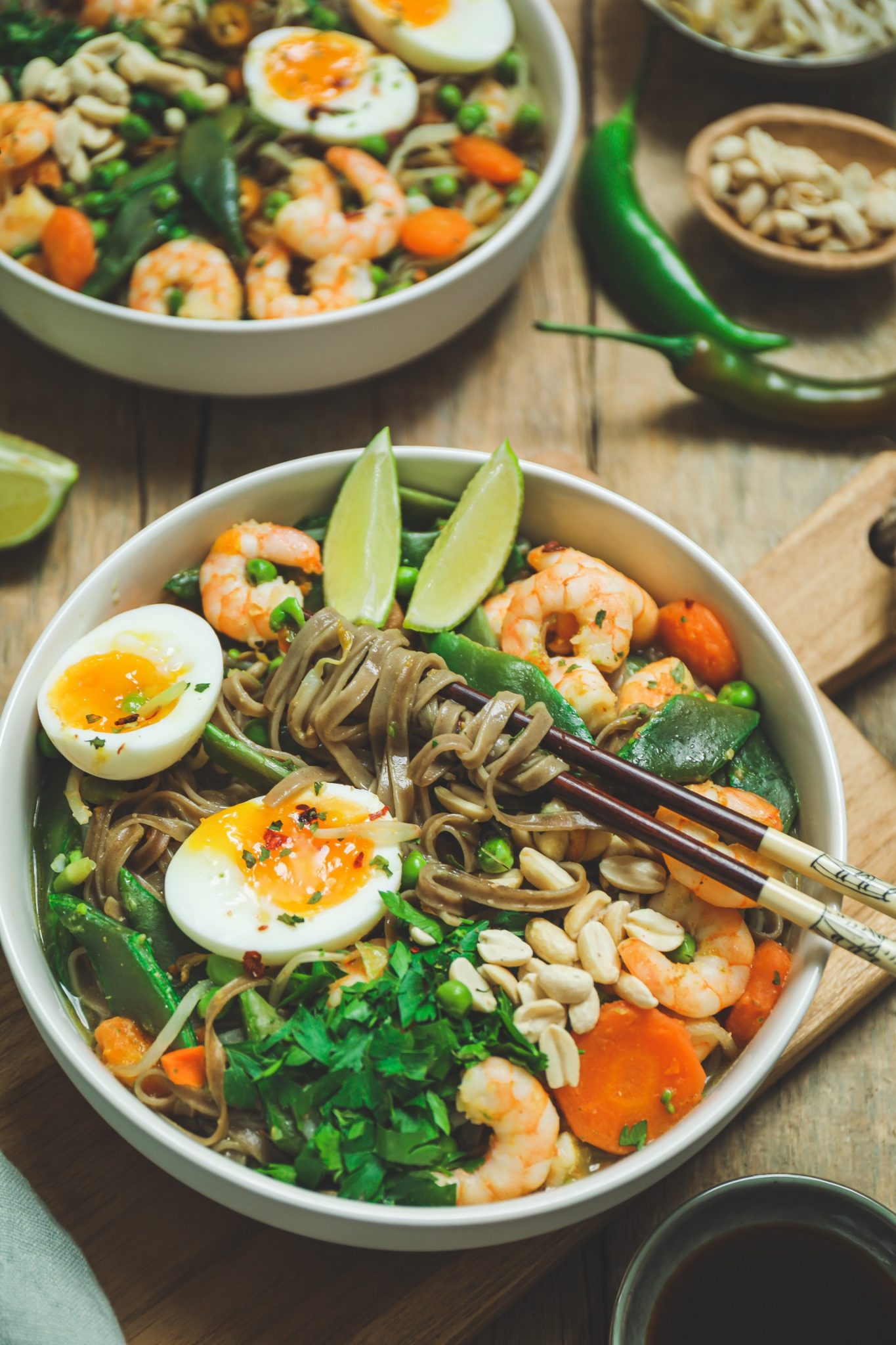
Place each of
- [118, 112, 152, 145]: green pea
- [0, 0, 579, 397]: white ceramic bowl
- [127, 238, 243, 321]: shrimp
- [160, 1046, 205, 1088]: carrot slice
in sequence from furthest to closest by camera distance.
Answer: [118, 112, 152, 145]: green pea < [127, 238, 243, 321]: shrimp < [0, 0, 579, 397]: white ceramic bowl < [160, 1046, 205, 1088]: carrot slice

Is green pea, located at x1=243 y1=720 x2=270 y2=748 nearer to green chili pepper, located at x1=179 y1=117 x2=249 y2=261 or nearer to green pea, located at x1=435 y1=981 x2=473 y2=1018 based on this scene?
green pea, located at x1=435 y1=981 x2=473 y2=1018

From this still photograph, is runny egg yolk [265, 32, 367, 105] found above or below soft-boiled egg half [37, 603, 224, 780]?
above

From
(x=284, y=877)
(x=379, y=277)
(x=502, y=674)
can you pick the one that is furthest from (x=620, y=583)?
(x=379, y=277)

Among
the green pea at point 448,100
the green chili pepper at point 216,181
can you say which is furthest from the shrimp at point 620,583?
the green pea at point 448,100

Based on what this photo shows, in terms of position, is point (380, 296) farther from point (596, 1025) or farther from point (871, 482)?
point (596, 1025)

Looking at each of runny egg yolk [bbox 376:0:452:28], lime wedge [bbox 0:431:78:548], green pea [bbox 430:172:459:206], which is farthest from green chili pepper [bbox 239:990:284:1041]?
runny egg yolk [bbox 376:0:452:28]

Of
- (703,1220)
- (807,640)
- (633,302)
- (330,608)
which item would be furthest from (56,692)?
(633,302)

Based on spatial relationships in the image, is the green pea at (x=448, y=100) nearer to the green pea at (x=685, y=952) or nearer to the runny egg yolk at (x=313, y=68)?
the runny egg yolk at (x=313, y=68)
